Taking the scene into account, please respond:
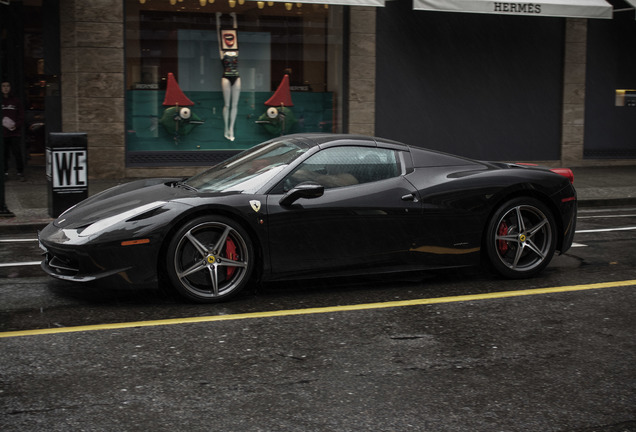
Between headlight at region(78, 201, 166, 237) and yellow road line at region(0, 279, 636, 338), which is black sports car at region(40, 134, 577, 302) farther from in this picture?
yellow road line at region(0, 279, 636, 338)

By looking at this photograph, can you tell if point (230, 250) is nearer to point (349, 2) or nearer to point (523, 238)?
point (523, 238)

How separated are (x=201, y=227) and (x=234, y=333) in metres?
1.01

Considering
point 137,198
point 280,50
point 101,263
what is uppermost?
point 280,50

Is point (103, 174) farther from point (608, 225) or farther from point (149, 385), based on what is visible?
point (149, 385)

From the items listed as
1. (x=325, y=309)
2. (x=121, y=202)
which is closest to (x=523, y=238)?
(x=325, y=309)

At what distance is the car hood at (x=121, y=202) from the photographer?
19.4 feet

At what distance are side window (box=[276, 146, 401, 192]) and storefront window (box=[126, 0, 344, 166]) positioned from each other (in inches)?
380

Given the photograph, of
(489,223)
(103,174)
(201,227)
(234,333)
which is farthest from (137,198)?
(103,174)

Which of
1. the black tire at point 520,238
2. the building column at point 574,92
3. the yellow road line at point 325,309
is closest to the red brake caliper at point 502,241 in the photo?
the black tire at point 520,238

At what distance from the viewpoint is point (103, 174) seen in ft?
49.2

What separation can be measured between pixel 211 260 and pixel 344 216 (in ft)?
3.54

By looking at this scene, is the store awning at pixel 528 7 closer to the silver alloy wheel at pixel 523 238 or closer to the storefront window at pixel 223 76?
the storefront window at pixel 223 76

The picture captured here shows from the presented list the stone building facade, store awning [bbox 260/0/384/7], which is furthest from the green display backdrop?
store awning [bbox 260/0/384/7]

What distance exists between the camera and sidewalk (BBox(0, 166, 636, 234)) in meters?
10.2
